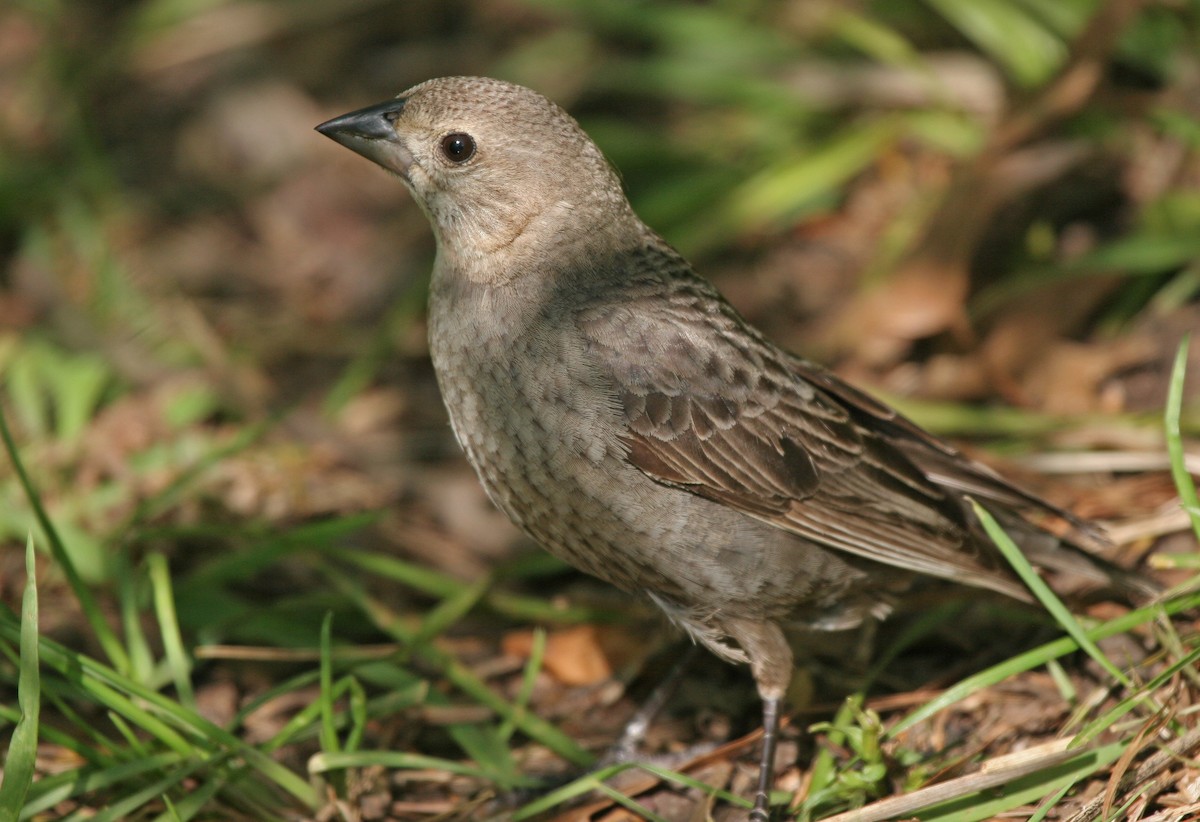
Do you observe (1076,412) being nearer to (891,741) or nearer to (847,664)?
(847,664)

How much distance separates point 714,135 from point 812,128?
46 cm

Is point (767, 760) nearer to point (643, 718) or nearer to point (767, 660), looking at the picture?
point (767, 660)

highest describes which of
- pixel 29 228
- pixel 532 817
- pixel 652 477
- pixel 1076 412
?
pixel 29 228

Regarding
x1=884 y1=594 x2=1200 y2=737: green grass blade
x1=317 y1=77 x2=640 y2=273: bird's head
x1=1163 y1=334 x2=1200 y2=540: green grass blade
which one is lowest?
x1=884 y1=594 x2=1200 y2=737: green grass blade

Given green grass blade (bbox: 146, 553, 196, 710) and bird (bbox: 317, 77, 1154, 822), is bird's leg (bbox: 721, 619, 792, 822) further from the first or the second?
green grass blade (bbox: 146, 553, 196, 710)

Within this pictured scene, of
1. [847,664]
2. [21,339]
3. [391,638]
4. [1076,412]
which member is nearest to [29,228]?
[21,339]

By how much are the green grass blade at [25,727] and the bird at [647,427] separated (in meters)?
1.13

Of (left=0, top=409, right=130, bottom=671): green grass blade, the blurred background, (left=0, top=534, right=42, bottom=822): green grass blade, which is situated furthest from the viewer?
the blurred background

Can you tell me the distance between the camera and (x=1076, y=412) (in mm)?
4777

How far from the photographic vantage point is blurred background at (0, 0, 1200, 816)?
14.5 feet

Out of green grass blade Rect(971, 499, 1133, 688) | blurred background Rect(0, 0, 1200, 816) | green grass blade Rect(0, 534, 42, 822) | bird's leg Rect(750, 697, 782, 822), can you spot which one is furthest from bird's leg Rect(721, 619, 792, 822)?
green grass blade Rect(0, 534, 42, 822)

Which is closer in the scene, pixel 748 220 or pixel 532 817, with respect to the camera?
pixel 532 817

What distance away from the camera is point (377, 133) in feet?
12.1

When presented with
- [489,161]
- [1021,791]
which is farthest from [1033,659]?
[489,161]
